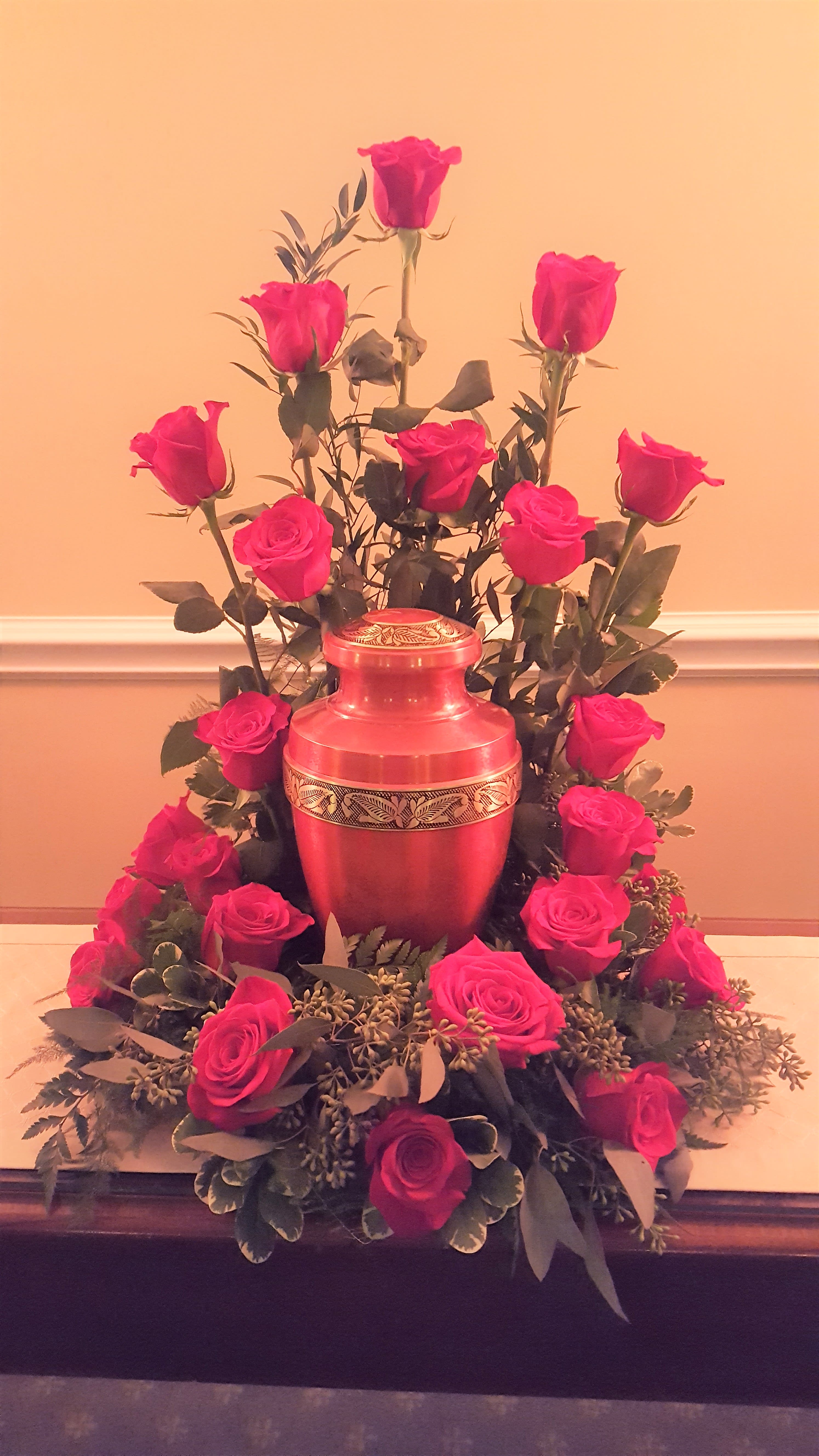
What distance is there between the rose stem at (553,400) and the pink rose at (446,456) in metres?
0.06

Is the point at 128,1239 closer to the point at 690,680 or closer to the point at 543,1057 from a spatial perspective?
the point at 543,1057

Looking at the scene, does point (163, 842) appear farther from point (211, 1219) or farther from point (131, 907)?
point (211, 1219)

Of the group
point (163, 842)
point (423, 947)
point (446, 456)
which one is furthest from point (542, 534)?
point (163, 842)

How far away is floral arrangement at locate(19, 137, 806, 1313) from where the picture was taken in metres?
0.58

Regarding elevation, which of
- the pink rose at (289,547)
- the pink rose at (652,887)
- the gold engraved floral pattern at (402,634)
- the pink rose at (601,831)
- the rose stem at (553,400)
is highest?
the rose stem at (553,400)

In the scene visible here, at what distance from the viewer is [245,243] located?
128 cm

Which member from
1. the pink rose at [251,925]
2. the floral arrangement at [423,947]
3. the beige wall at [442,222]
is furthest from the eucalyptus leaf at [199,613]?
the beige wall at [442,222]

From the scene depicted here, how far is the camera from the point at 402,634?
673 mm

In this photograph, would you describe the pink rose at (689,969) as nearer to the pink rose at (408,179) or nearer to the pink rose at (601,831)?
the pink rose at (601,831)

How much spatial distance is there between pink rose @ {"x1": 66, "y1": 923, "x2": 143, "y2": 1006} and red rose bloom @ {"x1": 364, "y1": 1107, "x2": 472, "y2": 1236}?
258 mm

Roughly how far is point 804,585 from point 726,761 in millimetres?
300

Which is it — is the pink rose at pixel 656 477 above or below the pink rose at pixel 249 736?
above

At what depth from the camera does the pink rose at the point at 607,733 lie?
0.71 metres

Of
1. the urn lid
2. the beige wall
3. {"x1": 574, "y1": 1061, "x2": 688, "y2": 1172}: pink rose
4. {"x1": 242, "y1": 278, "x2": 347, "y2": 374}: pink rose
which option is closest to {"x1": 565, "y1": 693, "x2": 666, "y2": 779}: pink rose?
the urn lid
